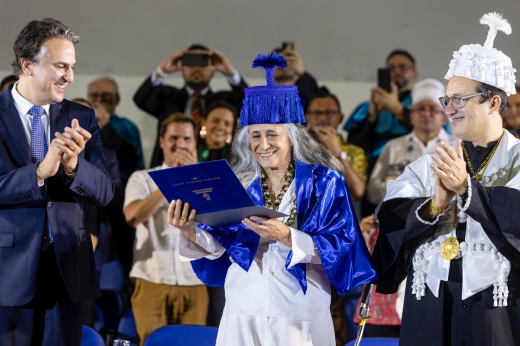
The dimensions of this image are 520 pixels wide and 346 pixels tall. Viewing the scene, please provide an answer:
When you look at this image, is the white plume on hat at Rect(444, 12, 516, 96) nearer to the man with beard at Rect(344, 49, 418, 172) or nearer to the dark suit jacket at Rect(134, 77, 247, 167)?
the man with beard at Rect(344, 49, 418, 172)

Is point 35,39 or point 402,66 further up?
point 402,66

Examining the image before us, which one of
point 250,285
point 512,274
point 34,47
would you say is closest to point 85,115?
point 34,47

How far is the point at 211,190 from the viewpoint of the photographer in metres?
2.80

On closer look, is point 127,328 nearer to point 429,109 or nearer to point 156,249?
point 156,249

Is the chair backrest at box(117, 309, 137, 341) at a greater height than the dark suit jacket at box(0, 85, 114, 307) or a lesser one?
lesser

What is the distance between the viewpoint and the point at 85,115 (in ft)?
10.4

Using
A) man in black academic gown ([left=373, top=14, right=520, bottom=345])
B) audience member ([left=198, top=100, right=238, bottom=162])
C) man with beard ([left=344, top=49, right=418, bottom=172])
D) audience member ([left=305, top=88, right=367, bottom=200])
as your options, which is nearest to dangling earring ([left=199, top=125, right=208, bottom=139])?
audience member ([left=198, top=100, right=238, bottom=162])

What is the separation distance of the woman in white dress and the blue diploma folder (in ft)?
0.16

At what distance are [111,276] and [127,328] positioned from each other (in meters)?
0.48

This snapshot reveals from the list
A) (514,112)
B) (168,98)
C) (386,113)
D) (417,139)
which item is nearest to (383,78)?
(386,113)

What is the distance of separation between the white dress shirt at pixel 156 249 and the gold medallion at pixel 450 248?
2.49 m

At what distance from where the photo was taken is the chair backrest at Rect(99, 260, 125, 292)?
17.4 feet

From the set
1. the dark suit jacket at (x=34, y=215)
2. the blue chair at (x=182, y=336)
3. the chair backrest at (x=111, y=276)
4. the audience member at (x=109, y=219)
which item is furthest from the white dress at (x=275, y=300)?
the chair backrest at (x=111, y=276)

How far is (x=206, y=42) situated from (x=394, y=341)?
3.93m
